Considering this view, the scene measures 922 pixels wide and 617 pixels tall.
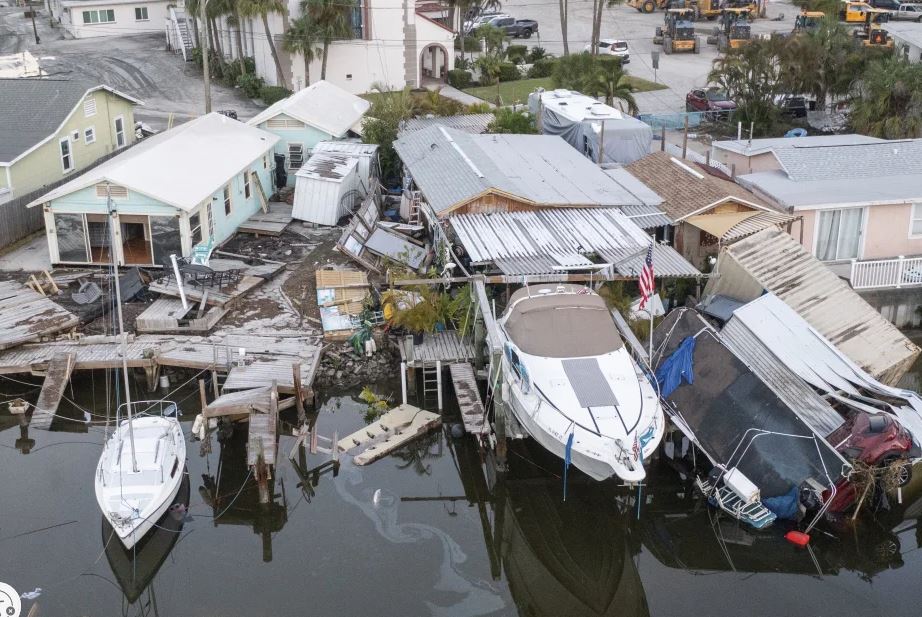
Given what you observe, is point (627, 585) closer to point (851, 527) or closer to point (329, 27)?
point (851, 527)

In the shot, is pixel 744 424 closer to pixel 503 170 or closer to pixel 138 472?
pixel 138 472

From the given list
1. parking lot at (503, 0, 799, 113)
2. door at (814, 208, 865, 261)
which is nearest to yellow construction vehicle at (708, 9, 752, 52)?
parking lot at (503, 0, 799, 113)

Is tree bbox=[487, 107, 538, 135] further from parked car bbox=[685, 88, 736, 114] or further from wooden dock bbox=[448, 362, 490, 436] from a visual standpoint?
wooden dock bbox=[448, 362, 490, 436]

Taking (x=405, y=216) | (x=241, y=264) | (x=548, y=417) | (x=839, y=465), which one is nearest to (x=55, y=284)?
(x=241, y=264)

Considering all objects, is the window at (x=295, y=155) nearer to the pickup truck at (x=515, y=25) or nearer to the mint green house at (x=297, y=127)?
the mint green house at (x=297, y=127)

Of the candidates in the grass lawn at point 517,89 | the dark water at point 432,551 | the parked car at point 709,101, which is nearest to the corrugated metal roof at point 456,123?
the grass lawn at point 517,89

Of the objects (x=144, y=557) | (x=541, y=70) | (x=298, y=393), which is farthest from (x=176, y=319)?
(x=541, y=70)
